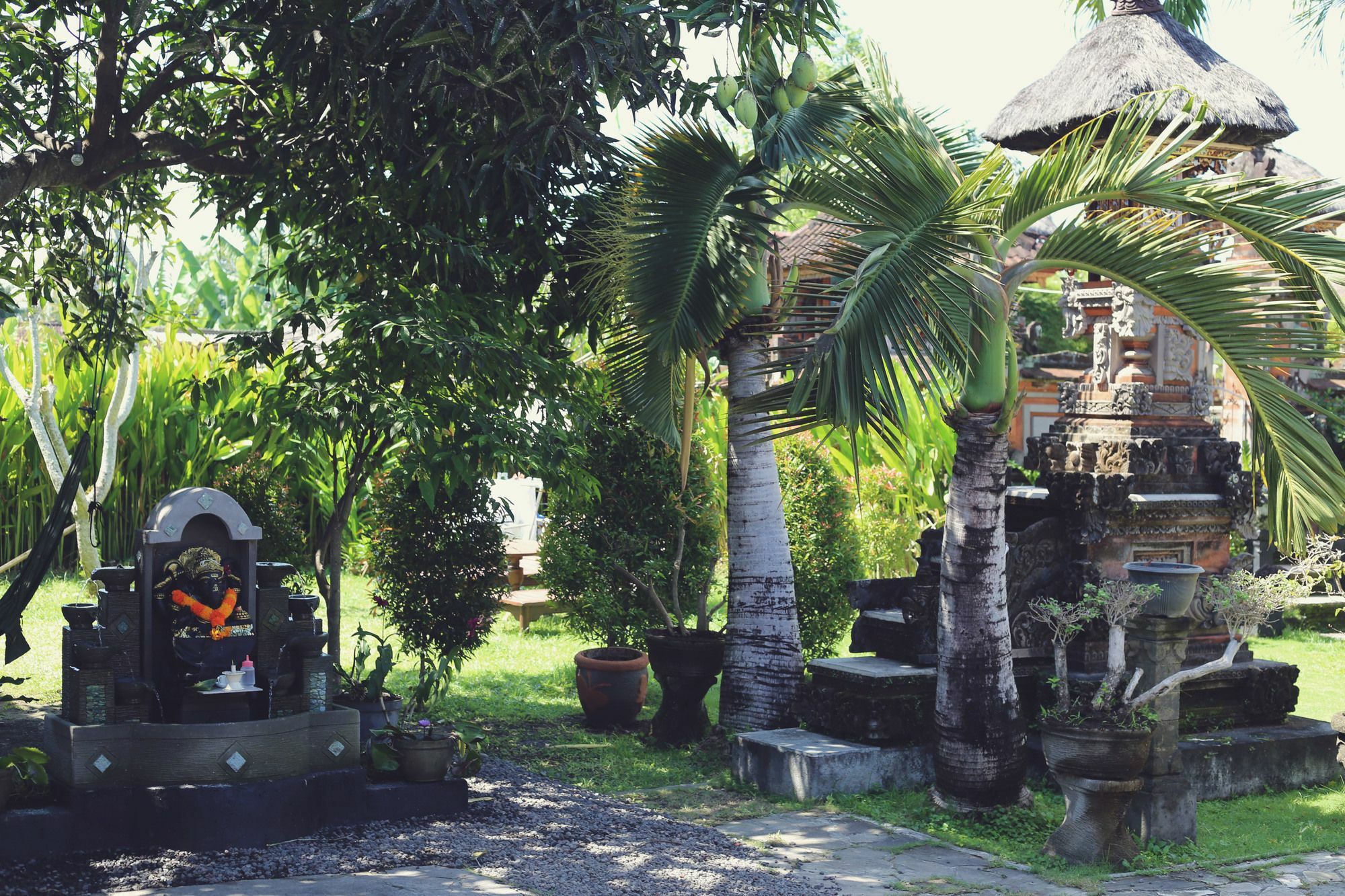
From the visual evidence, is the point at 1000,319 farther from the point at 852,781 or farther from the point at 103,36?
the point at 103,36

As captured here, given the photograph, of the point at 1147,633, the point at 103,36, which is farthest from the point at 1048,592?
the point at 103,36

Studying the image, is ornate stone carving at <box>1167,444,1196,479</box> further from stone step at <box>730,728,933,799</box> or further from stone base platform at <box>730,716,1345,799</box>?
stone step at <box>730,728,933,799</box>

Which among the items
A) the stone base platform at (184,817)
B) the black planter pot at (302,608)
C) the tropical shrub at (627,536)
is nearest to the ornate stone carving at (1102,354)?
the tropical shrub at (627,536)

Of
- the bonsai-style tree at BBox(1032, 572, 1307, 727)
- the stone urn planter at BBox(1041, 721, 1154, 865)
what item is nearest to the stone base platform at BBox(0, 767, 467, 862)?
the stone urn planter at BBox(1041, 721, 1154, 865)

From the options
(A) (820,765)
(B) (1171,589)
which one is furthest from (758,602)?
(B) (1171,589)

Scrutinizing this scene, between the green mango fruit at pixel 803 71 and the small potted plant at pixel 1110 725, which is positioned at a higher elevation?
the green mango fruit at pixel 803 71

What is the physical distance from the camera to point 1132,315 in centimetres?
881

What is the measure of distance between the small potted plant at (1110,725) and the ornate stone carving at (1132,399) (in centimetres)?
195

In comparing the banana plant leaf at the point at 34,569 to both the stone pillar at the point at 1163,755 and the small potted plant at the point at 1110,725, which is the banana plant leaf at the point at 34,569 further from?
the stone pillar at the point at 1163,755

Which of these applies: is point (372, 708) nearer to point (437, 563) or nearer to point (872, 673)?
point (437, 563)

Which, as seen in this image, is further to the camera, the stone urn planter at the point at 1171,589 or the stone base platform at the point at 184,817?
the stone urn planter at the point at 1171,589

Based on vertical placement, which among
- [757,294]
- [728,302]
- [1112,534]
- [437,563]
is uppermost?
[757,294]

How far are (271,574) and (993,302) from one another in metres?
4.26

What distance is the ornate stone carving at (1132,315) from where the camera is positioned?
880 centimetres
